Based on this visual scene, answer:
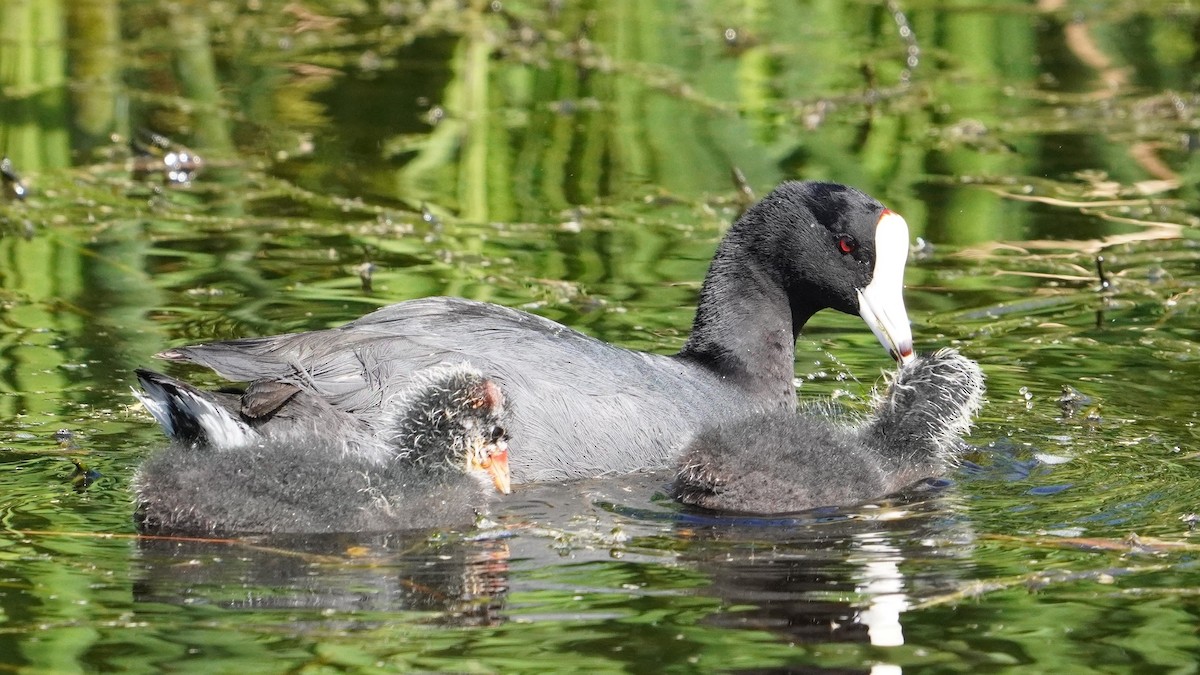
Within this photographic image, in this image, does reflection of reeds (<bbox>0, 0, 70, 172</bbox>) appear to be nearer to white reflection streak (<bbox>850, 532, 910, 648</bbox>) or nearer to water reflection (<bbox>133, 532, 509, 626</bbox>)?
water reflection (<bbox>133, 532, 509, 626</bbox>)

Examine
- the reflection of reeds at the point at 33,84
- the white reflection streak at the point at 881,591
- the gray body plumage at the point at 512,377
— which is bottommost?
the white reflection streak at the point at 881,591

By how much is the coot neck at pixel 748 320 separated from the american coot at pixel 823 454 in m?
0.48

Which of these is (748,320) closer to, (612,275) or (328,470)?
(612,275)

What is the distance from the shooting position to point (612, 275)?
704cm

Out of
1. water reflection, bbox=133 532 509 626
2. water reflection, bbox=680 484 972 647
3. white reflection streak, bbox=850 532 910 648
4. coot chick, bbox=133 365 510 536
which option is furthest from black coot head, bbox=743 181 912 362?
water reflection, bbox=133 532 509 626

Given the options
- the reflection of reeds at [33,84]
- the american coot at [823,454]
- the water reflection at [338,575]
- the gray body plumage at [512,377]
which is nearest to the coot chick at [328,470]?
the water reflection at [338,575]

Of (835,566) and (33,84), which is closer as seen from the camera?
(835,566)

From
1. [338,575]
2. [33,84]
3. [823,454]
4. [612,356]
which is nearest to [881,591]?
[823,454]

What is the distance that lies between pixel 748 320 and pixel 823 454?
3.21 ft

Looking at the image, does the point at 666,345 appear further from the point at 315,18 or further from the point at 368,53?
the point at 315,18

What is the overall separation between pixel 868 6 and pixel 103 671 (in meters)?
9.29

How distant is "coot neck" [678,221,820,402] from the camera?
5.51 metres

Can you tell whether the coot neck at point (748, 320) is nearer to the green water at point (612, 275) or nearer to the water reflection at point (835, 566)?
the green water at point (612, 275)

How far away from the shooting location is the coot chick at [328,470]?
4242 mm
